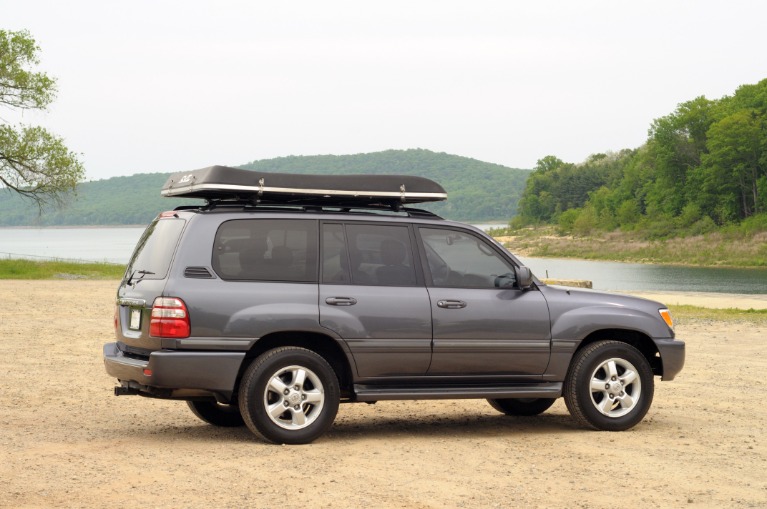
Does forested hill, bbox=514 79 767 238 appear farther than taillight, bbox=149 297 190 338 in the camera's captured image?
Yes

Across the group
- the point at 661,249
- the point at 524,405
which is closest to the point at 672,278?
the point at 661,249

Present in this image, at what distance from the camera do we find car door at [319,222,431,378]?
8.91 m

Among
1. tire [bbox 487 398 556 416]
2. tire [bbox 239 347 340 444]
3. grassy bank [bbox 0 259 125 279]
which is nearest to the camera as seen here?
tire [bbox 239 347 340 444]

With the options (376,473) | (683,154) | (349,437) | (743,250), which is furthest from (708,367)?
(683,154)

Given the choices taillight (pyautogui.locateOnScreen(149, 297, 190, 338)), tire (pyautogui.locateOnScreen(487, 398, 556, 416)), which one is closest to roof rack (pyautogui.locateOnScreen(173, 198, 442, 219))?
taillight (pyautogui.locateOnScreen(149, 297, 190, 338))

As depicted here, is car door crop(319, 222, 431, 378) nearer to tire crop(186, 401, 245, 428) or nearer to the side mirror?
the side mirror

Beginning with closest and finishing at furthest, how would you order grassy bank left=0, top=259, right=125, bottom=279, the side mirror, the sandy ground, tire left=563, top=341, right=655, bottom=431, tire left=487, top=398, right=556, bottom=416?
the sandy ground
the side mirror
tire left=563, top=341, right=655, bottom=431
tire left=487, top=398, right=556, bottom=416
grassy bank left=0, top=259, right=125, bottom=279

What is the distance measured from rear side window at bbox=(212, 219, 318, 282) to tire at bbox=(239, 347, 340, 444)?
23.8 inches

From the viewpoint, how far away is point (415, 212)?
9.59 metres

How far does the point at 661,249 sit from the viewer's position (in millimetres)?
112188

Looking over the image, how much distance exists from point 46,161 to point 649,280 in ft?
129

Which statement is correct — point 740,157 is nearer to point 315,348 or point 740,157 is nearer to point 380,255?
point 380,255

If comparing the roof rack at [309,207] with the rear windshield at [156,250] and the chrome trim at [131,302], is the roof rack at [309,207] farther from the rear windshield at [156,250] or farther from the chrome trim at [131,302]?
the chrome trim at [131,302]

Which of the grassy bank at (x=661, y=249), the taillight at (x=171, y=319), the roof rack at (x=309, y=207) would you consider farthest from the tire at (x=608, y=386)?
the grassy bank at (x=661, y=249)
